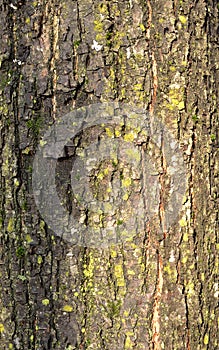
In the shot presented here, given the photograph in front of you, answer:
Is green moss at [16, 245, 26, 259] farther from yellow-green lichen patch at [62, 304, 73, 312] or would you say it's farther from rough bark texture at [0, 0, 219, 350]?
yellow-green lichen patch at [62, 304, 73, 312]

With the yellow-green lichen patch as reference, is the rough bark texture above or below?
above

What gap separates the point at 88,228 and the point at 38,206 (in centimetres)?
14

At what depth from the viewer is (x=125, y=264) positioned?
1.33 metres

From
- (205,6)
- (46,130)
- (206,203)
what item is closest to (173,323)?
(206,203)

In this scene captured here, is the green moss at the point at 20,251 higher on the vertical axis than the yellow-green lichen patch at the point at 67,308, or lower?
higher

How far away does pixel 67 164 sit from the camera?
1.35 metres

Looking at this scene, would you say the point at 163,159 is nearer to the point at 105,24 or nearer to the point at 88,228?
the point at 88,228

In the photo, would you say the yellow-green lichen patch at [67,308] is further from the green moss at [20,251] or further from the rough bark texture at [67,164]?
the green moss at [20,251]

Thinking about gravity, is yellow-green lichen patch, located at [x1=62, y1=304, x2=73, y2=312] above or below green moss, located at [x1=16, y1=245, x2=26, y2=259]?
below

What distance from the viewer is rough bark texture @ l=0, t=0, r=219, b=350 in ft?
4.37

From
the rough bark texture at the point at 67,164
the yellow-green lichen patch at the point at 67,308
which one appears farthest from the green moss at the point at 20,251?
the yellow-green lichen patch at the point at 67,308

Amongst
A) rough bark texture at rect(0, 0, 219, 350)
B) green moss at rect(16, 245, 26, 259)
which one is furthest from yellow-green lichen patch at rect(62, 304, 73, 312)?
green moss at rect(16, 245, 26, 259)

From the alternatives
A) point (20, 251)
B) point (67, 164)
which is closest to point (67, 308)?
point (20, 251)

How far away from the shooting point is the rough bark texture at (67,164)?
1.33 metres
